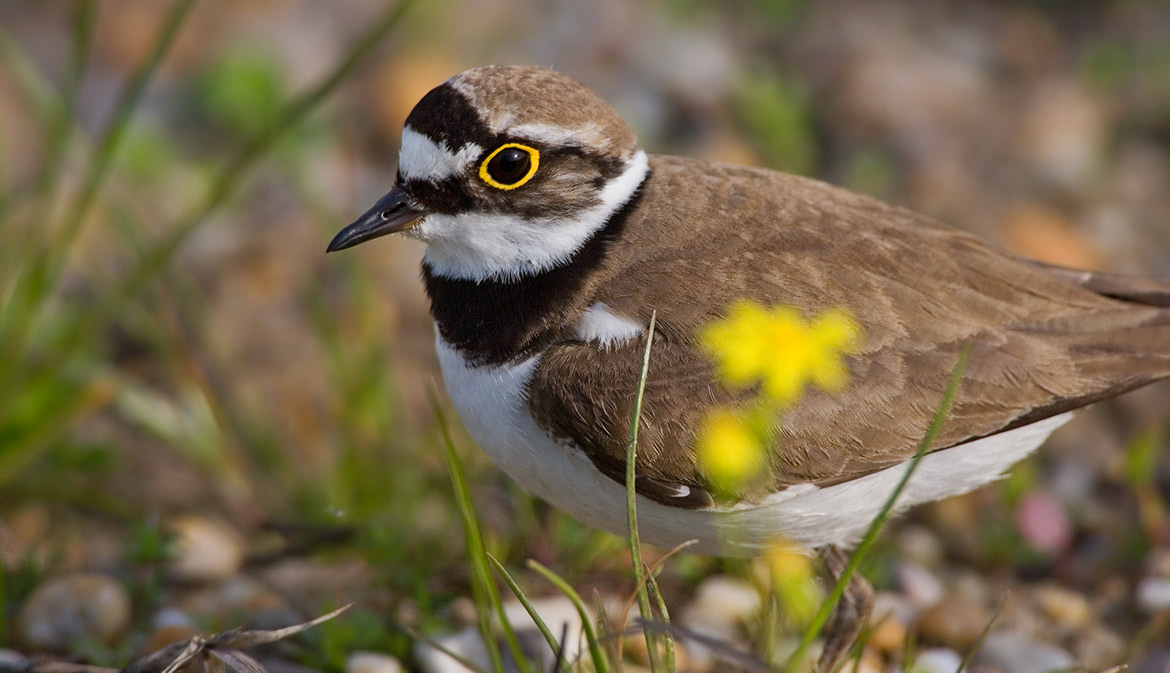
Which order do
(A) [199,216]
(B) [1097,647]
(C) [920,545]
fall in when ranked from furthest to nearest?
(C) [920,545]
(A) [199,216]
(B) [1097,647]

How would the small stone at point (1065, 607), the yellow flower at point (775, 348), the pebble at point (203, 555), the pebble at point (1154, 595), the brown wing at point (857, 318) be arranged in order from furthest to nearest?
the pebble at point (203, 555)
the small stone at point (1065, 607)
the pebble at point (1154, 595)
the brown wing at point (857, 318)
the yellow flower at point (775, 348)

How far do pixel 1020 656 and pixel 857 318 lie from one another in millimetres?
1294

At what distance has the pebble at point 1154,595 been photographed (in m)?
4.20

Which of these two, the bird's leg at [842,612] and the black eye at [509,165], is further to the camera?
the bird's leg at [842,612]

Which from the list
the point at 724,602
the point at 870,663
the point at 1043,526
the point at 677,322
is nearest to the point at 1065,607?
the point at 1043,526

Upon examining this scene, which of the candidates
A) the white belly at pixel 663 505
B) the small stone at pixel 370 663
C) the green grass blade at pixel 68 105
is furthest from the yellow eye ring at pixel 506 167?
the green grass blade at pixel 68 105

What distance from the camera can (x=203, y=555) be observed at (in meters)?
4.46

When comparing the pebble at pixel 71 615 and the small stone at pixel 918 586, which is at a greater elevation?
the pebble at pixel 71 615

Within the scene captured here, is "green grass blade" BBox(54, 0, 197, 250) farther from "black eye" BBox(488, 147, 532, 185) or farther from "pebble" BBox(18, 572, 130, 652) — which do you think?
"black eye" BBox(488, 147, 532, 185)

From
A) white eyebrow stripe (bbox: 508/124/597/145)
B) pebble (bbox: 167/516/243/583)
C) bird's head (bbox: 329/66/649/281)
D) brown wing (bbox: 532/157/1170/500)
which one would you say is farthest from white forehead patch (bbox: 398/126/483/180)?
pebble (bbox: 167/516/243/583)

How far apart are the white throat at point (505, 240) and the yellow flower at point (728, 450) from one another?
2.22 feet

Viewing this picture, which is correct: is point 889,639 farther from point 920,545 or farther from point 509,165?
point 509,165

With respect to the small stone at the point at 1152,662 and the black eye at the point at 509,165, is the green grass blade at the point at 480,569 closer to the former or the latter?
the black eye at the point at 509,165

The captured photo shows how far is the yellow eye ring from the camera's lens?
3.49m
